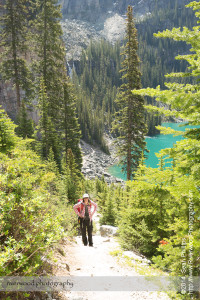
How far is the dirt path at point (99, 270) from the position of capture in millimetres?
3963

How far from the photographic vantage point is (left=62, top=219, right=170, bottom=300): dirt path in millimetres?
3963

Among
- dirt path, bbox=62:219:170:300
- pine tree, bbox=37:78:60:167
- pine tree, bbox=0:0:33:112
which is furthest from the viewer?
pine tree, bbox=0:0:33:112

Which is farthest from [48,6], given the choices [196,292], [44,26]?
[196,292]

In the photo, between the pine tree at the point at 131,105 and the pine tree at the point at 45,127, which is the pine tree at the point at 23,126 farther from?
the pine tree at the point at 131,105

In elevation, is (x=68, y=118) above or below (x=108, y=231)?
above

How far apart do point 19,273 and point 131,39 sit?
17120 mm

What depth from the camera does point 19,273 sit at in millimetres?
2959

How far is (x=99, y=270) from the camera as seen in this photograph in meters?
5.21

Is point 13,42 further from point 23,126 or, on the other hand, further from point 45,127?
point 45,127

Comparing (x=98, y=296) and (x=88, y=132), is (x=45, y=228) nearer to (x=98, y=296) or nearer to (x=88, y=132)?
(x=98, y=296)

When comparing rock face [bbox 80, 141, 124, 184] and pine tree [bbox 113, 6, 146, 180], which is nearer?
pine tree [bbox 113, 6, 146, 180]

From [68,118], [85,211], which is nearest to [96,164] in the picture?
[68,118]

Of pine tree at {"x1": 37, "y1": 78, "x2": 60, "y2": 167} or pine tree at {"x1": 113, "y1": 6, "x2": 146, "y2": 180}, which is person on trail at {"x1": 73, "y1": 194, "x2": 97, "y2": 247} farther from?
pine tree at {"x1": 37, "y1": 78, "x2": 60, "y2": 167}

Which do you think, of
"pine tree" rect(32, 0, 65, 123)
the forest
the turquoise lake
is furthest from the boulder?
the turquoise lake
